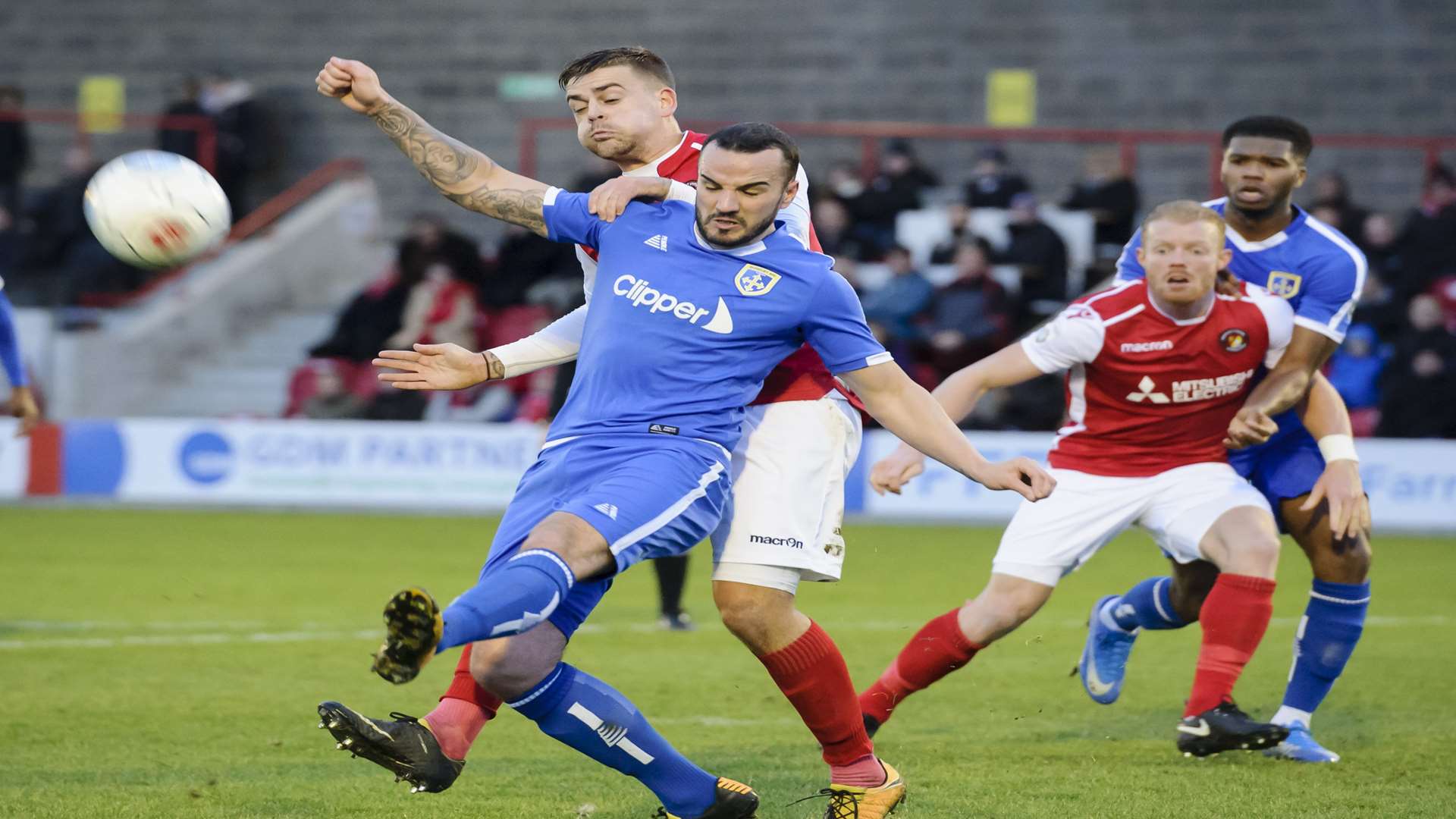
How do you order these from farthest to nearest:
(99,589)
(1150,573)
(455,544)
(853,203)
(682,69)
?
1. (682,69)
2. (853,203)
3. (455,544)
4. (1150,573)
5. (99,589)

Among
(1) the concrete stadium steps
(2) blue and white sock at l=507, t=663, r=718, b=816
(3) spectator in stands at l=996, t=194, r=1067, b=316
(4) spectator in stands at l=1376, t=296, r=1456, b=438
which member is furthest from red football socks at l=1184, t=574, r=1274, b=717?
(1) the concrete stadium steps

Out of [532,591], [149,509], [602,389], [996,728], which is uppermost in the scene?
[602,389]

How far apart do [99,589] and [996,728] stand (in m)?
5.88

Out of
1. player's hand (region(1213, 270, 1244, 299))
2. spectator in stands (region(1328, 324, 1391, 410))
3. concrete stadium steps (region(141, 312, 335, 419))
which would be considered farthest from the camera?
concrete stadium steps (region(141, 312, 335, 419))

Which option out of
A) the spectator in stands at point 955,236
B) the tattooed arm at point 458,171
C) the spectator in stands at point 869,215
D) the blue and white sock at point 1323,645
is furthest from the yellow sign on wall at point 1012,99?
the tattooed arm at point 458,171

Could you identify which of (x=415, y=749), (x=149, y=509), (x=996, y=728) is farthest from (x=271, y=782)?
(x=149, y=509)

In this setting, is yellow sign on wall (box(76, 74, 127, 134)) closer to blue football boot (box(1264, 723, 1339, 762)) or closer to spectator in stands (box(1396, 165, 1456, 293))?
spectator in stands (box(1396, 165, 1456, 293))

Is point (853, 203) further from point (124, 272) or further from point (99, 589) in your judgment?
point (99, 589)

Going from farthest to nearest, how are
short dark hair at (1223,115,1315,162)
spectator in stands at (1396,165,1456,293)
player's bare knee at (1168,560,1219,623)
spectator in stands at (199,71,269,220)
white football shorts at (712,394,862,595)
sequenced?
spectator in stands at (199,71,269,220), spectator in stands at (1396,165,1456,293), player's bare knee at (1168,560,1219,623), short dark hair at (1223,115,1315,162), white football shorts at (712,394,862,595)

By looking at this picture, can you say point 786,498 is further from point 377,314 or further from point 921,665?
point 377,314

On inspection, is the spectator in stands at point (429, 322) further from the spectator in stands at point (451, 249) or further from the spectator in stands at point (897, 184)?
the spectator in stands at point (897, 184)

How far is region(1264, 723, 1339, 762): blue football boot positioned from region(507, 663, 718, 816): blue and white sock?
2.16 m

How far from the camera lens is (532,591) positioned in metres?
4.20

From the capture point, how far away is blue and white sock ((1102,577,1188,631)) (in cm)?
660
